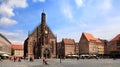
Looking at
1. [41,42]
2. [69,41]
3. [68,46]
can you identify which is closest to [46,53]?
[41,42]

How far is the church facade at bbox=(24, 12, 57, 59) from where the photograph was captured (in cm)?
11800

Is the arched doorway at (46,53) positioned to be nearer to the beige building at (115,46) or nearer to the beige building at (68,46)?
the beige building at (115,46)

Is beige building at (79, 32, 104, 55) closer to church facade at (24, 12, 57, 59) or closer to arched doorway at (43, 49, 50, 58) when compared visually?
church facade at (24, 12, 57, 59)

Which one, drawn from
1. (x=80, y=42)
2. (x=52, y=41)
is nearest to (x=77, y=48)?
(x=80, y=42)

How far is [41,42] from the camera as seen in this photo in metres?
119

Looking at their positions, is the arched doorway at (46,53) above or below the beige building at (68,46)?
below

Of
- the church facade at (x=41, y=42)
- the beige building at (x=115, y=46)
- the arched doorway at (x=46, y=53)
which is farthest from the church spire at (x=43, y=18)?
the beige building at (x=115, y=46)

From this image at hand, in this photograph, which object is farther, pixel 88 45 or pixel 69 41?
pixel 69 41

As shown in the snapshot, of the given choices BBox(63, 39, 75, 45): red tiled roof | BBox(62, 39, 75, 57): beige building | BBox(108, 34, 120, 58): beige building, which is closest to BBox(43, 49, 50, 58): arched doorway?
BBox(108, 34, 120, 58): beige building

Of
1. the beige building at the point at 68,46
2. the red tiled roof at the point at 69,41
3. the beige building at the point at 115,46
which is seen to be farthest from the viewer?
the red tiled roof at the point at 69,41

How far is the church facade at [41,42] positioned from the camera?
387 feet

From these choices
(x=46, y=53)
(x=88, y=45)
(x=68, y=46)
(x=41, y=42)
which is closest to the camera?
(x=46, y=53)

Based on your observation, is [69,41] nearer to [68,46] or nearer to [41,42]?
[68,46]

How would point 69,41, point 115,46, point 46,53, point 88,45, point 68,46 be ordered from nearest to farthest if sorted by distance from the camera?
point 46,53 → point 115,46 → point 88,45 → point 68,46 → point 69,41
